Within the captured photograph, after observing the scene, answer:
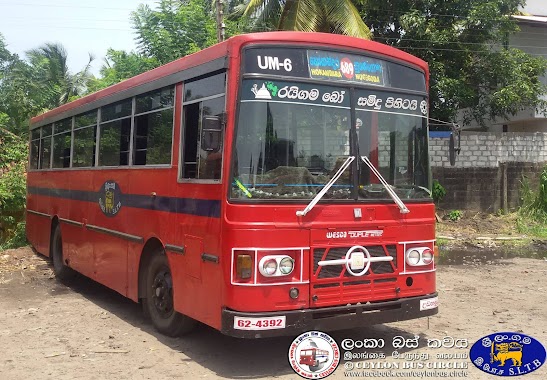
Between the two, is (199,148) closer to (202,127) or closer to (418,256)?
(202,127)

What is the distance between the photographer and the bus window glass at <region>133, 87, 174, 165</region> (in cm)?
614

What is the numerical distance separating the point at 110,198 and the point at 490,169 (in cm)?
1252

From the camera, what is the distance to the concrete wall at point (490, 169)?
1638 centimetres

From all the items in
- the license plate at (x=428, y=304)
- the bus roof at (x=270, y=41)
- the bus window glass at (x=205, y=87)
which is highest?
the bus roof at (x=270, y=41)

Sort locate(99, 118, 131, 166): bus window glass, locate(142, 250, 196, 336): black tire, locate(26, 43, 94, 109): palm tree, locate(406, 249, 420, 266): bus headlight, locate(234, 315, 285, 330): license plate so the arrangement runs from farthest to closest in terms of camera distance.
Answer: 1. locate(26, 43, 94, 109): palm tree
2. locate(99, 118, 131, 166): bus window glass
3. locate(142, 250, 196, 336): black tire
4. locate(406, 249, 420, 266): bus headlight
5. locate(234, 315, 285, 330): license plate

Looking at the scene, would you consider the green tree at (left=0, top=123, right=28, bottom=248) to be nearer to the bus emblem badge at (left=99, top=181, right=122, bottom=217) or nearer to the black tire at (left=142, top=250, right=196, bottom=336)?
the bus emblem badge at (left=99, top=181, right=122, bottom=217)

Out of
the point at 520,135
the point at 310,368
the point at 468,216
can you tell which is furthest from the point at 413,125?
the point at 520,135

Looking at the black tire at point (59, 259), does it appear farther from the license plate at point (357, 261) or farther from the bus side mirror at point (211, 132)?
the license plate at point (357, 261)

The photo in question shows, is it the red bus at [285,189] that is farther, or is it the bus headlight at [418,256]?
the bus headlight at [418,256]

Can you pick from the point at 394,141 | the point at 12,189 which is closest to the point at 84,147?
the point at 394,141

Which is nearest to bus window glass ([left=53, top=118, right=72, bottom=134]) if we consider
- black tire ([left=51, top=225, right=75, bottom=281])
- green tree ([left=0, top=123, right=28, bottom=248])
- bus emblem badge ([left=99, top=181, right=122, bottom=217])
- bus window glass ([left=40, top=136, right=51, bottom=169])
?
bus window glass ([left=40, top=136, right=51, bottom=169])

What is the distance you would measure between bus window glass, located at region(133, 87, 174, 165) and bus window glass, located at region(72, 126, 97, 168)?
1756 mm

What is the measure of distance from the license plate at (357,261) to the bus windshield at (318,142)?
0.54 m

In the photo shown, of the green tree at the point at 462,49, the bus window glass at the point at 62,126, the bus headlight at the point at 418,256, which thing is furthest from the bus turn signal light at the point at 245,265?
the green tree at the point at 462,49
